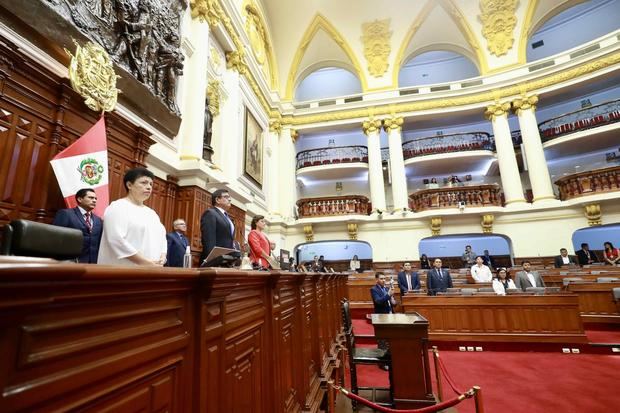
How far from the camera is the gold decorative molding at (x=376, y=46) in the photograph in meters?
13.2

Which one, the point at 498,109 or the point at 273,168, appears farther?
the point at 273,168

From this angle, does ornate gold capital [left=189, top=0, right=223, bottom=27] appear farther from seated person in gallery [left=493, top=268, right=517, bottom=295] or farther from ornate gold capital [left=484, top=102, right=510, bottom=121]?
ornate gold capital [left=484, top=102, right=510, bottom=121]

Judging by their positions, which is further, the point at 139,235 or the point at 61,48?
the point at 61,48

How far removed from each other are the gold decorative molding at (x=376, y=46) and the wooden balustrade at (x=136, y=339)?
13.6 m

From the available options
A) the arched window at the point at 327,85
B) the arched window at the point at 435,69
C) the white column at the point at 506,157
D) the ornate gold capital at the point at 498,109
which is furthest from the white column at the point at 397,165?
the arched window at the point at 435,69

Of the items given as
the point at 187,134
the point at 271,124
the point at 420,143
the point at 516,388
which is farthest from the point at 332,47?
the point at 516,388

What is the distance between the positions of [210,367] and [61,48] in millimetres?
4012

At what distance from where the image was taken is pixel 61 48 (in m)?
3.37

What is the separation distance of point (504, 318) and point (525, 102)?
31.9ft

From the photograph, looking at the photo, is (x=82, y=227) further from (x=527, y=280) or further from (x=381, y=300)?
(x=527, y=280)

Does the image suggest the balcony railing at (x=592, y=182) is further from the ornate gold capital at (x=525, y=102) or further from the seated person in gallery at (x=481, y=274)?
the seated person in gallery at (x=481, y=274)

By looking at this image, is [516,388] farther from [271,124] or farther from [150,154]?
[271,124]

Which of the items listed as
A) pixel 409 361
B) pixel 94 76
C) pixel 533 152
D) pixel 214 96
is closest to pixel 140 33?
pixel 94 76

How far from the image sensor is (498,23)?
1220cm
